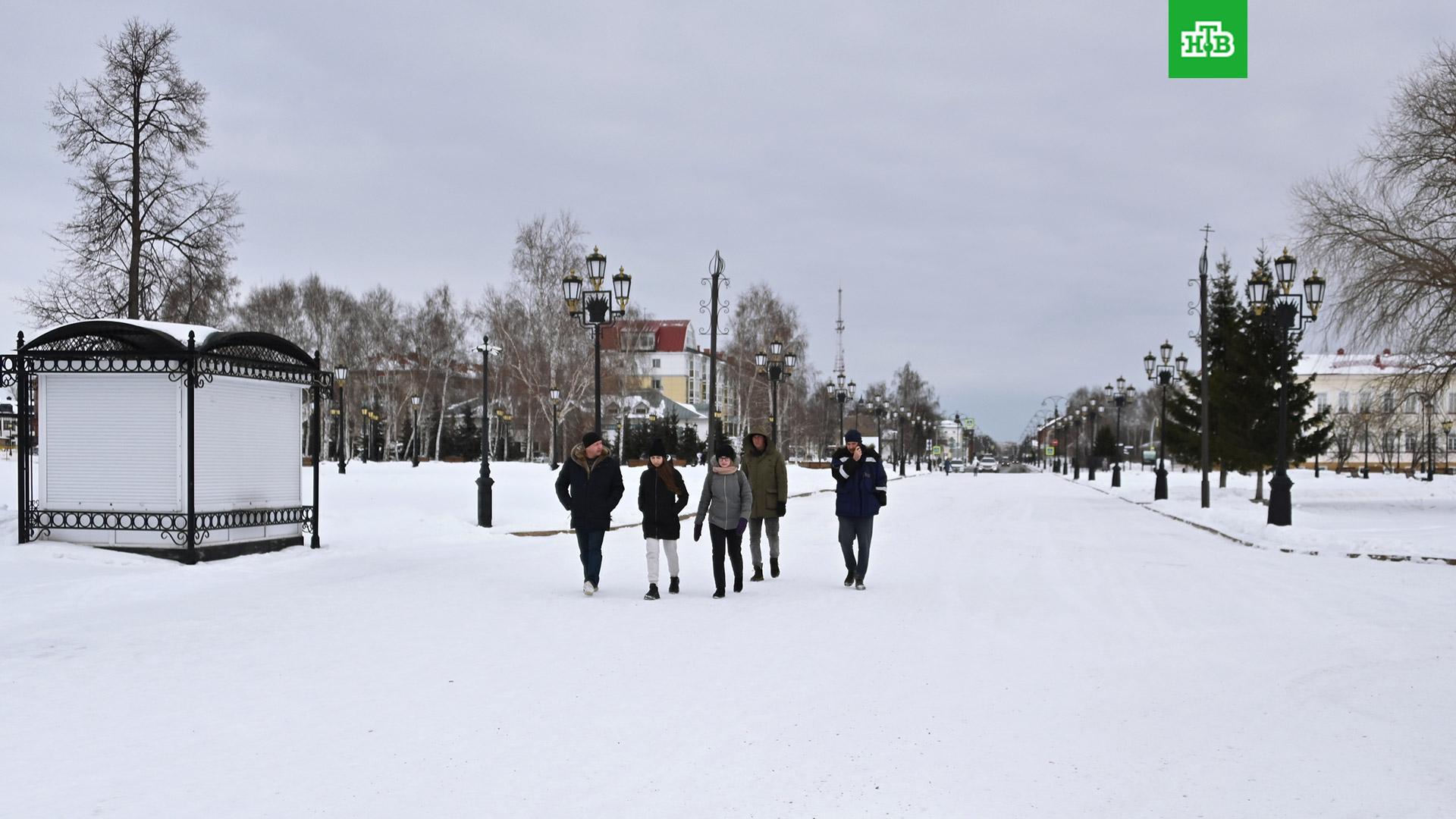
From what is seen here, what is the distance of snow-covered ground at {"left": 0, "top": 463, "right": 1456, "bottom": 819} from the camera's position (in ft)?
17.0

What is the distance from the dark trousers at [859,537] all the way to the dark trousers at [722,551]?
4.04 ft

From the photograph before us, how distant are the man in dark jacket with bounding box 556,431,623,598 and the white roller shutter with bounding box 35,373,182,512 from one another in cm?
618

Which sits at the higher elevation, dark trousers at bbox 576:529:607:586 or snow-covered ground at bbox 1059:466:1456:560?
dark trousers at bbox 576:529:607:586

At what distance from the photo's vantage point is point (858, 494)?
12.8 metres

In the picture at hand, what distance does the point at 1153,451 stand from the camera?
10238cm

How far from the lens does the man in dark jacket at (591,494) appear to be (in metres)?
11.9

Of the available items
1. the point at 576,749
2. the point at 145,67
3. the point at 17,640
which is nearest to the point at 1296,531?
the point at 576,749

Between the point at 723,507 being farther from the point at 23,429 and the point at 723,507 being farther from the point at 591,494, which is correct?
the point at 23,429

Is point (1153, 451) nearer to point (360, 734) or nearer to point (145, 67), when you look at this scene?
point (145, 67)

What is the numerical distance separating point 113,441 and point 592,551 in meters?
7.35

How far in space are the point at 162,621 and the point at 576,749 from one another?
6.14m

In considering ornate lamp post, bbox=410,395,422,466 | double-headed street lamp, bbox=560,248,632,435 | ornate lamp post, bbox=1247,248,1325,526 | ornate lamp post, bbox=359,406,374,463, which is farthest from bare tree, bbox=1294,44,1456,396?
ornate lamp post, bbox=359,406,374,463

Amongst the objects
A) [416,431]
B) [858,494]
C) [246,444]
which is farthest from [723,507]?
[416,431]

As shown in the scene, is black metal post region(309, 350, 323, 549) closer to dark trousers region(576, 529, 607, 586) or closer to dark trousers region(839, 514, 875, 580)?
dark trousers region(576, 529, 607, 586)
